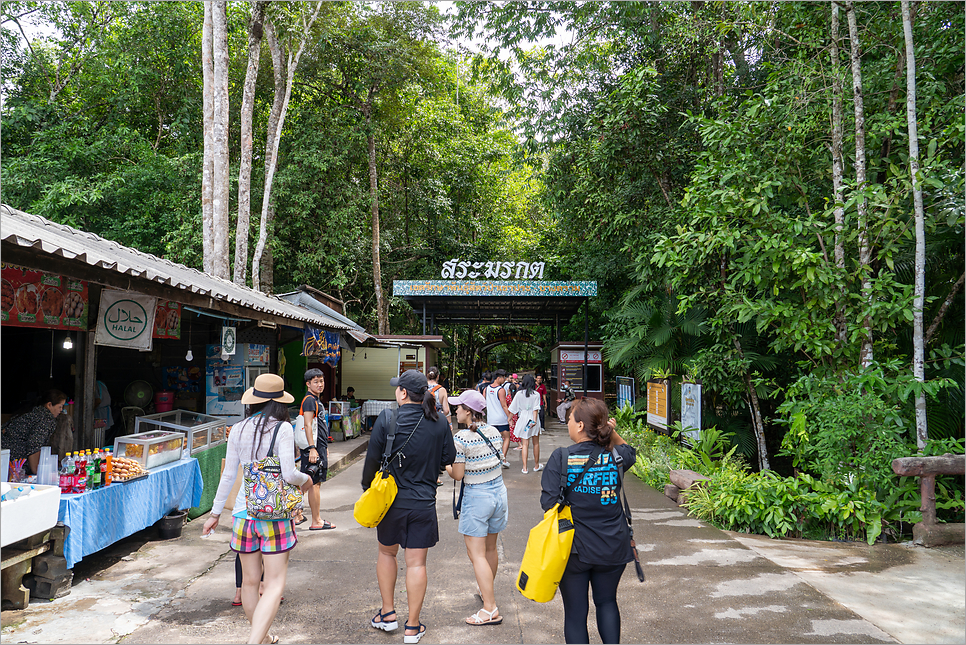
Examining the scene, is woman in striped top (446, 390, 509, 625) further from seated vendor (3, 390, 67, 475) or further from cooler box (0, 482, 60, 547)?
seated vendor (3, 390, 67, 475)

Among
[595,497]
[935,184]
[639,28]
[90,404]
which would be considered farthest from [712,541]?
[639,28]

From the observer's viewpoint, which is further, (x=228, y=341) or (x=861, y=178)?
(x=228, y=341)

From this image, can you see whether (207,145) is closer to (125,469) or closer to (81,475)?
(125,469)

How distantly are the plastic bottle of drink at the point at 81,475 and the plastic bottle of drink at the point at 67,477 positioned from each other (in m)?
0.04

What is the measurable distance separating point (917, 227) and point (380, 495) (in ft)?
19.3

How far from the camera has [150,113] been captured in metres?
19.2

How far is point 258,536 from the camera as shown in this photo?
132 inches

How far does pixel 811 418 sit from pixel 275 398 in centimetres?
583

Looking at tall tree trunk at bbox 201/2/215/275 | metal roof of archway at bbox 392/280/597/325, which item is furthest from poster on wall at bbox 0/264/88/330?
metal roof of archway at bbox 392/280/597/325

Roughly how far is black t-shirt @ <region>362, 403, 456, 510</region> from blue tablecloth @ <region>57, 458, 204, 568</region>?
2511mm

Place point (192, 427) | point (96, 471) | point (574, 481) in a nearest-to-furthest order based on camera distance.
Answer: point (574, 481), point (96, 471), point (192, 427)

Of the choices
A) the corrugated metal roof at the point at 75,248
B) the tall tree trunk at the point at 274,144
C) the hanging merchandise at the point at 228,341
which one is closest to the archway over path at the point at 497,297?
the tall tree trunk at the point at 274,144

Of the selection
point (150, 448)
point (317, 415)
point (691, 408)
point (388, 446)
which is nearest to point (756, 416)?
point (691, 408)

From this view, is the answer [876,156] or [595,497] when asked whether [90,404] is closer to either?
[595,497]
